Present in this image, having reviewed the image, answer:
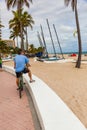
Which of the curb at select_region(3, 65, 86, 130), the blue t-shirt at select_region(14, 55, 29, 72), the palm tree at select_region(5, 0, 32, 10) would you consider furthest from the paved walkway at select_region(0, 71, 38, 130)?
the palm tree at select_region(5, 0, 32, 10)

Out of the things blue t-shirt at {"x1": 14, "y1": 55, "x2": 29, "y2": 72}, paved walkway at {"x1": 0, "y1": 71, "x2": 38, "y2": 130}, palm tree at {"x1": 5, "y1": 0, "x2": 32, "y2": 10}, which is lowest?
paved walkway at {"x1": 0, "y1": 71, "x2": 38, "y2": 130}

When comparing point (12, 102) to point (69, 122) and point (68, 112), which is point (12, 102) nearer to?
point (68, 112)

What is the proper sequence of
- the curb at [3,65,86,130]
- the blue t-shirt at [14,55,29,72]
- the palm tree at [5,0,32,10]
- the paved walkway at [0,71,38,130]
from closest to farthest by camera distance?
the curb at [3,65,86,130]
the paved walkway at [0,71,38,130]
the blue t-shirt at [14,55,29,72]
the palm tree at [5,0,32,10]

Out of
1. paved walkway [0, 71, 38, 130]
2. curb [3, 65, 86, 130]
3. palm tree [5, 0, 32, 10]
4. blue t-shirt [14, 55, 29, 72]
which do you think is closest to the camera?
curb [3, 65, 86, 130]

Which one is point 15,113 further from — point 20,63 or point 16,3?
point 16,3

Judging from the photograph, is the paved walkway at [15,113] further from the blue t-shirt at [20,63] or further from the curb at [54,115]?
Result: the blue t-shirt at [20,63]

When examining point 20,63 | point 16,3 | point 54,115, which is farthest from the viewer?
point 16,3

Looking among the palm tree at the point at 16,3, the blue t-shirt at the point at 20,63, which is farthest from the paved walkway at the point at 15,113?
the palm tree at the point at 16,3

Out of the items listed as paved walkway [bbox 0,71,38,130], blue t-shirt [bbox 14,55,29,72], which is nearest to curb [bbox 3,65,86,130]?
paved walkway [bbox 0,71,38,130]

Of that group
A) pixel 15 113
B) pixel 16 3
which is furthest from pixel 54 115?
pixel 16 3

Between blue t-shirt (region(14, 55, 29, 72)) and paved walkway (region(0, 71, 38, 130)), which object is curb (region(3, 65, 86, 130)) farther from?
blue t-shirt (region(14, 55, 29, 72))

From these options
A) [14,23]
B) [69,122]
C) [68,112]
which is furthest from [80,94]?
[14,23]

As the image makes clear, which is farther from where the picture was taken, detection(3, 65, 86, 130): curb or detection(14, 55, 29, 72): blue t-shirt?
detection(14, 55, 29, 72): blue t-shirt

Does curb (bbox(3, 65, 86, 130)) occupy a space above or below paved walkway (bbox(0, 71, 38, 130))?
above
